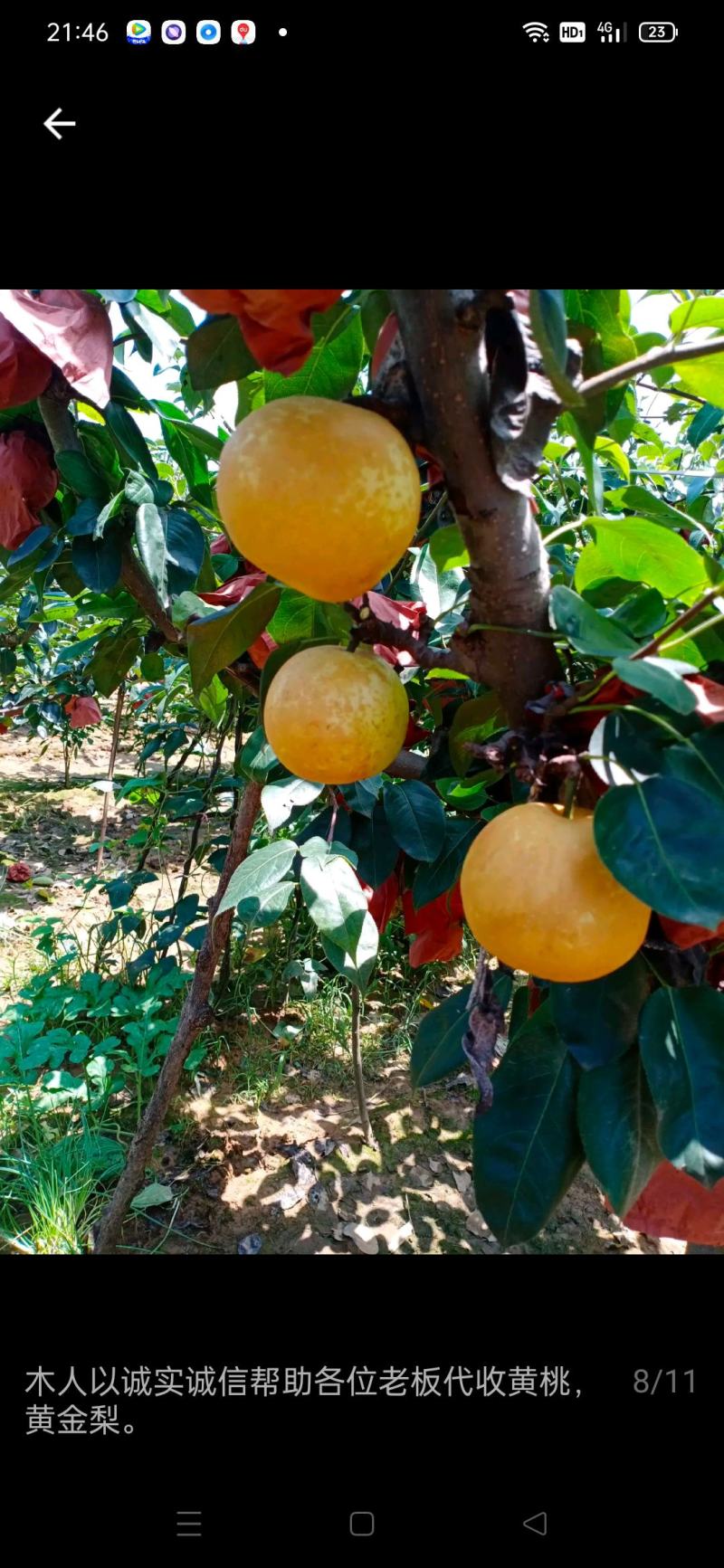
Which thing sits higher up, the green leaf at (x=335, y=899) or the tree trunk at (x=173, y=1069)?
the green leaf at (x=335, y=899)

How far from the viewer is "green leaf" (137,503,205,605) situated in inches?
33.0

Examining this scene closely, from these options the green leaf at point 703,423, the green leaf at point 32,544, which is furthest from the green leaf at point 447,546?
the green leaf at point 703,423

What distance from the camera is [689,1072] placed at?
479mm

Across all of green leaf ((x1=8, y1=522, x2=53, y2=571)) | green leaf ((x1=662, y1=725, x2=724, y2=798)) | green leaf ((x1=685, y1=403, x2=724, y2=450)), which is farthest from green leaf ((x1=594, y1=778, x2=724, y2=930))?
green leaf ((x1=685, y1=403, x2=724, y2=450))

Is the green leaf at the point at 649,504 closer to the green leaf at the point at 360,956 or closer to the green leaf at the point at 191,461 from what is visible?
the green leaf at the point at 360,956

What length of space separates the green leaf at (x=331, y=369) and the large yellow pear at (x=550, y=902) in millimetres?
280

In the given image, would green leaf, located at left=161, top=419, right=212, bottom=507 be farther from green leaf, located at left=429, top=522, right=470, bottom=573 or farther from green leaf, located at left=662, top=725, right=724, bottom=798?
green leaf, located at left=662, top=725, right=724, bottom=798

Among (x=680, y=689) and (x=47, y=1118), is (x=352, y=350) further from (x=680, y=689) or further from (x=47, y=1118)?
(x=47, y=1118)

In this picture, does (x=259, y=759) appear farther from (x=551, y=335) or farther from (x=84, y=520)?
(x=551, y=335)

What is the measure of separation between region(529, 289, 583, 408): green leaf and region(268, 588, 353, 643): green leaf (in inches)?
10.9

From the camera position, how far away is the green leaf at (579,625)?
0.40 m

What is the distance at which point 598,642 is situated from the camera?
0.40 m

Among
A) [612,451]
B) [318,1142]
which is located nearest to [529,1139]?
[612,451]
